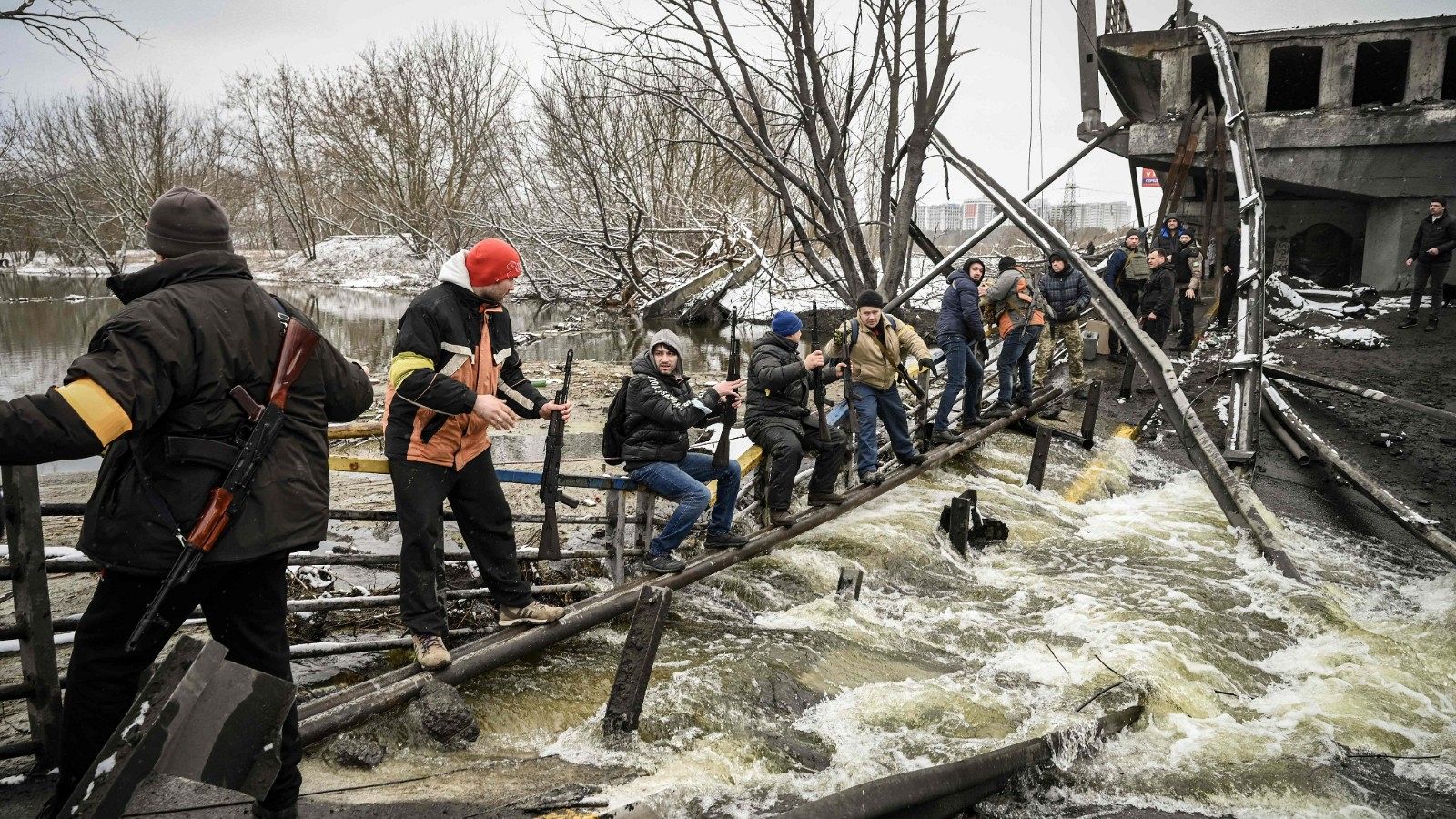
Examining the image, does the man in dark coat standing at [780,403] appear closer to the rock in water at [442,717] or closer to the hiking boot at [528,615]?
the hiking boot at [528,615]

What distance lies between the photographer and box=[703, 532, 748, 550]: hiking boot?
20.6 ft

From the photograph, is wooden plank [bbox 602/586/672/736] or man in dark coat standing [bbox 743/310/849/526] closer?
wooden plank [bbox 602/586/672/736]

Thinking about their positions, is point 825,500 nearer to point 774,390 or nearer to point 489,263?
point 774,390

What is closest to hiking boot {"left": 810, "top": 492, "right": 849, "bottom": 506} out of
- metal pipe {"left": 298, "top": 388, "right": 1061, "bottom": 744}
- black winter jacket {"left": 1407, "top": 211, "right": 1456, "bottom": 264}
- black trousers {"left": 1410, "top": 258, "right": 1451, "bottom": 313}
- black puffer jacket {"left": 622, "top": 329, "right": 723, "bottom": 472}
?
metal pipe {"left": 298, "top": 388, "right": 1061, "bottom": 744}

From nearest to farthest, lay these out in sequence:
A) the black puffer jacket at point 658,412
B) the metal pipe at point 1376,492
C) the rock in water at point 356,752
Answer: the rock in water at point 356,752, the black puffer jacket at point 658,412, the metal pipe at point 1376,492

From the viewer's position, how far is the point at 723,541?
628cm

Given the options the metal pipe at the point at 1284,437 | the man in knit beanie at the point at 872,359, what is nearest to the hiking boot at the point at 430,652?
the man in knit beanie at the point at 872,359

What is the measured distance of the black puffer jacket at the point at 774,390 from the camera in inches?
265

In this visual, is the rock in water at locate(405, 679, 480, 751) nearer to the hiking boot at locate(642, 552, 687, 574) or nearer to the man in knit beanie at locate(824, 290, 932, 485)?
the hiking boot at locate(642, 552, 687, 574)

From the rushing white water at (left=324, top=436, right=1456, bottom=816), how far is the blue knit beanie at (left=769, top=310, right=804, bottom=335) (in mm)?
1717

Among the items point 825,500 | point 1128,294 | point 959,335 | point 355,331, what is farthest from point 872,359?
point 355,331

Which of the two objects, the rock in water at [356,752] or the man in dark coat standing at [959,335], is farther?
the man in dark coat standing at [959,335]

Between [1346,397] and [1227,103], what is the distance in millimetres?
4504

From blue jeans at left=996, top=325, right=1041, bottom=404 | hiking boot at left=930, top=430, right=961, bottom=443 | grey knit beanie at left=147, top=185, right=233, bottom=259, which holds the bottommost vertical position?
hiking boot at left=930, top=430, right=961, bottom=443
